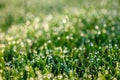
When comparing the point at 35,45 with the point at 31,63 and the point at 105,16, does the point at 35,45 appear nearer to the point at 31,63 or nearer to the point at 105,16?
the point at 31,63

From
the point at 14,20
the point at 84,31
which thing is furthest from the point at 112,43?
the point at 14,20

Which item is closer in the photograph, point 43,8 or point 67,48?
point 67,48

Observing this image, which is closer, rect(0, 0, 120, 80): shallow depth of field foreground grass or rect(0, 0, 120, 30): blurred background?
rect(0, 0, 120, 80): shallow depth of field foreground grass

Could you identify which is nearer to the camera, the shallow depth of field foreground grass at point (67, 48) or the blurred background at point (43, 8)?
the shallow depth of field foreground grass at point (67, 48)
